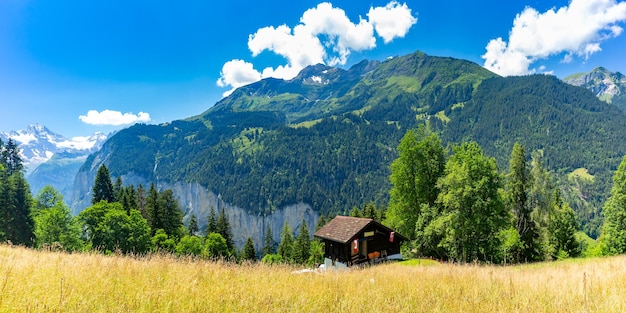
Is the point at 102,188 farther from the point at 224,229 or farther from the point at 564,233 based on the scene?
the point at 564,233

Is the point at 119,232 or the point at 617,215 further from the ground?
the point at 119,232

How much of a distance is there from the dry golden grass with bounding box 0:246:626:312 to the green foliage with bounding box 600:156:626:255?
32.2 meters

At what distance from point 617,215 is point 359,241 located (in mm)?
25902

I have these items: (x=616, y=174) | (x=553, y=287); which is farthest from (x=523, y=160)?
(x=553, y=287)

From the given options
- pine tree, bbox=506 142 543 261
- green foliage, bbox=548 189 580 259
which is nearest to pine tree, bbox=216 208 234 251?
pine tree, bbox=506 142 543 261

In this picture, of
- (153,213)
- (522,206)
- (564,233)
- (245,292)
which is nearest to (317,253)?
(153,213)

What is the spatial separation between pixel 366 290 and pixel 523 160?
38301 mm

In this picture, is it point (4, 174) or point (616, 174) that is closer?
point (616, 174)

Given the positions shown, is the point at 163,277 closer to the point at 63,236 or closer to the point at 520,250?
the point at 520,250

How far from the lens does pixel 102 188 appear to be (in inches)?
2227

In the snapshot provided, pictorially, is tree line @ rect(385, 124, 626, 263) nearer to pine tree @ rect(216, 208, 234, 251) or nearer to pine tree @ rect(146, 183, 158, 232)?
pine tree @ rect(146, 183, 158, 232)

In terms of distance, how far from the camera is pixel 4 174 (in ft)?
142

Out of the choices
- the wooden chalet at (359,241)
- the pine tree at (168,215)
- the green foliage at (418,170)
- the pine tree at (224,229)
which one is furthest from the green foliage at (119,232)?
the green foliage at (418,170)

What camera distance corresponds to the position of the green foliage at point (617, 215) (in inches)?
1188
